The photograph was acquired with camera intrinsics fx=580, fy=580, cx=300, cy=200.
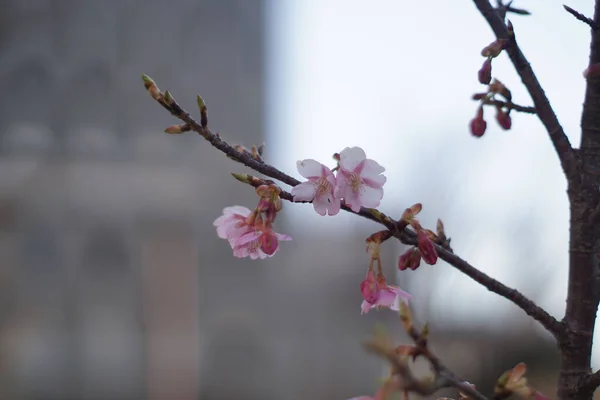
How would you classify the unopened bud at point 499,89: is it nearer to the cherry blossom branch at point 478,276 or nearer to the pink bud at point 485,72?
the pink bud at point 485,72

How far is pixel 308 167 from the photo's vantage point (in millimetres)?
485

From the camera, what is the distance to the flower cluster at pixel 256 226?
47 cm

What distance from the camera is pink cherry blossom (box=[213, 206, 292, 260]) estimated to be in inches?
19.9

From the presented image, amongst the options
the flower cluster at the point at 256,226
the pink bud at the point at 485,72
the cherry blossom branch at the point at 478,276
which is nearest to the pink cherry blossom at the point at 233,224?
the flower cluster at the point at 256,226

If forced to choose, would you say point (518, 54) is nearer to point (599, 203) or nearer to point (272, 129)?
point (599, 203)

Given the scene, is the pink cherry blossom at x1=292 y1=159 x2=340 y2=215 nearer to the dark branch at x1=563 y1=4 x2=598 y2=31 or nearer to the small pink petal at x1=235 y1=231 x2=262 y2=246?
the small pink petal at x1=235 y1=231 x2=262 y2=246

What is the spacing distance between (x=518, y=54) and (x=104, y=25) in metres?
4.51

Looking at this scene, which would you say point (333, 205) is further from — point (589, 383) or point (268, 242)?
point (589, 383)

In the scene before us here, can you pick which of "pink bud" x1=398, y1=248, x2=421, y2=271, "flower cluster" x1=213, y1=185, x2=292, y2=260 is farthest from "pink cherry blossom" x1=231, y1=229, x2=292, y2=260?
"pink bud" x1=398, y1=248, x2=421, y2=271

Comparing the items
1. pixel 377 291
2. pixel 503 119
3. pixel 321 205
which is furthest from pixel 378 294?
pixel 503 119

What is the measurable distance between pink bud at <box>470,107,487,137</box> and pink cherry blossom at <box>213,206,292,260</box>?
0.79 ft

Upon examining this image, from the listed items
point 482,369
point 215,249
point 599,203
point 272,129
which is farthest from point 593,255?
point 272,129

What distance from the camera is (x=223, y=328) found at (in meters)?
4.80

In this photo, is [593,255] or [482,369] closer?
[593,255]
